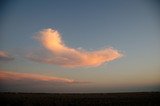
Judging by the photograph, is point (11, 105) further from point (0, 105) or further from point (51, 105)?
point (51, 105)

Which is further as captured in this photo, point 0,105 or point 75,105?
point 75,105

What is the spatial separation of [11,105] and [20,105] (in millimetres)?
979

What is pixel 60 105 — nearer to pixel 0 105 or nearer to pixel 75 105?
pixel 75 105

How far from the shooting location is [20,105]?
2884 centimetres

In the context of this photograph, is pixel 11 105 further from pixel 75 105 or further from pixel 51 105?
pixel 75 105

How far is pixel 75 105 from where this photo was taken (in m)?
30.2

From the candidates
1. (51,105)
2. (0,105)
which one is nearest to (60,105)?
(51,105)

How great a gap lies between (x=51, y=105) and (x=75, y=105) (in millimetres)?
2722

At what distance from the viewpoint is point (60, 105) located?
29.6 m

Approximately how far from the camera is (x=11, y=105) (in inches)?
1145

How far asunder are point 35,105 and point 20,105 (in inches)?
58.2

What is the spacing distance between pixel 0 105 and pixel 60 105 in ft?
19.4

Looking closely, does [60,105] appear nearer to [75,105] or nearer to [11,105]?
[75,105]

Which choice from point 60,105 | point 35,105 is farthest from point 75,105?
point 35,105
